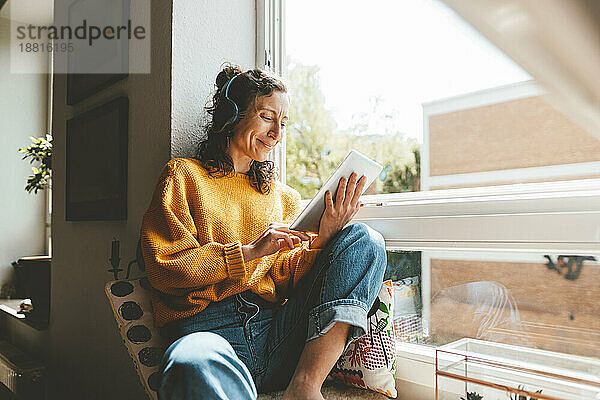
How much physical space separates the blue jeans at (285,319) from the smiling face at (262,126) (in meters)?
0.37

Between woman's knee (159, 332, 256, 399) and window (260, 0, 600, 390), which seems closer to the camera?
woman's knee (159, 332, 256, 399)

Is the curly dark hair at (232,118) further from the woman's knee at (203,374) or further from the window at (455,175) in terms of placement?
the woman's knee at (203,374)

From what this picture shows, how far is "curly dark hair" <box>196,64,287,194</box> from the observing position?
154cm

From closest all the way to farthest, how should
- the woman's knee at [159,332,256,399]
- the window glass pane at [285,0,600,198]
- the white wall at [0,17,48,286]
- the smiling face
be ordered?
the woman's knee at [159,332,256,399] → the window glass pane at [285,0,600,198] → the smiling face → the white wall at [0,17,48,286]

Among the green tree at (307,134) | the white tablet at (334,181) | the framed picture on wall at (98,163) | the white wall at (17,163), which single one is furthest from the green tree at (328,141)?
the white wall at (17,163)

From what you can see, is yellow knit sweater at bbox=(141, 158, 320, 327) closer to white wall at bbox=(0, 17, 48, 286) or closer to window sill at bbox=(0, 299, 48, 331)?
window sill at bbox=(0, 299, 48, 331)

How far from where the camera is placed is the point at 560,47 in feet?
0.37

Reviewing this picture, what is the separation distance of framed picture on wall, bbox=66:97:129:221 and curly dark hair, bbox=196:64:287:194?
539 millimetres

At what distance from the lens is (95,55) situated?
91.7 inches

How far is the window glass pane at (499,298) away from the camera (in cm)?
122

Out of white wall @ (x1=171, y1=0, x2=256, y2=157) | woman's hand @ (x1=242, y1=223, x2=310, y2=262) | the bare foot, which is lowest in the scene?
the bare foot

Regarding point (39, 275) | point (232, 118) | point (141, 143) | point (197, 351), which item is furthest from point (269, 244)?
point (39, 275)

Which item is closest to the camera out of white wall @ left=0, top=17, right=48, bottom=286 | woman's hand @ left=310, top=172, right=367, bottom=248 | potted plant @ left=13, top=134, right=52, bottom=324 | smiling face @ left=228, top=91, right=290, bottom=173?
woman's hand @ left=310, top=172, right=367, bottom=248

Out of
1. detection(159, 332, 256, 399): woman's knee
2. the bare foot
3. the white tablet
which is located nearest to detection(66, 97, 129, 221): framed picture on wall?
the white tablet
